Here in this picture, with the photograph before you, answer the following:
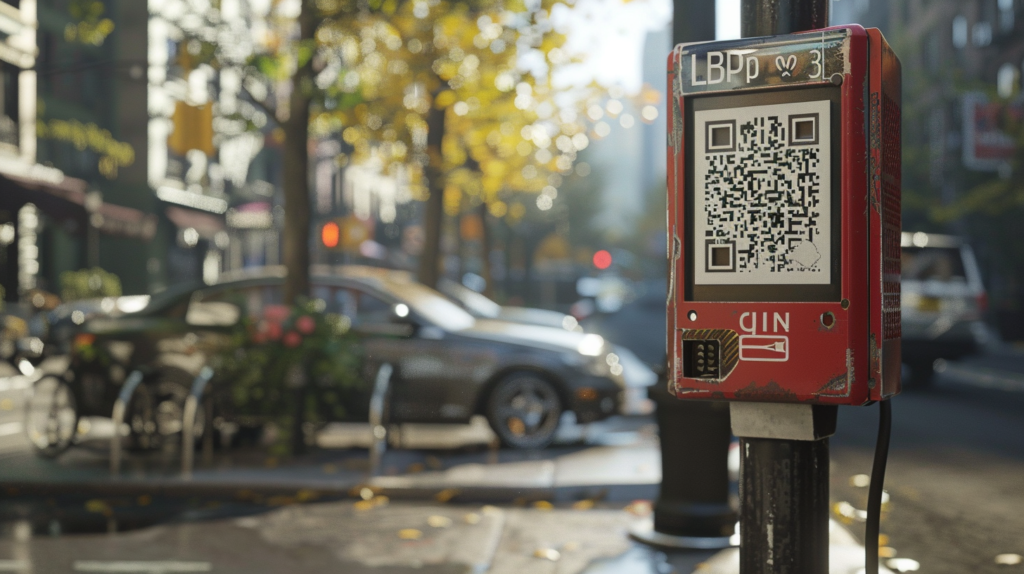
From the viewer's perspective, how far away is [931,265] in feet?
45.3

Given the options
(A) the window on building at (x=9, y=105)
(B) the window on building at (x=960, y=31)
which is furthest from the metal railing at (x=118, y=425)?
(B) the window on building at (x=960, y=31)

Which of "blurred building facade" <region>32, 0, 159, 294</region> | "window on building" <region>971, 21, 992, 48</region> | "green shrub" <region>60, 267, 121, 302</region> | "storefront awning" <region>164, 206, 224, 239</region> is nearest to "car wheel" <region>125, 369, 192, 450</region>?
"green shrub" <region>60, 267, 121, 302</region>

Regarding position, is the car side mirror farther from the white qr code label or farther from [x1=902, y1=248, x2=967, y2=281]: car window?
[x1=902, y1=248, x2=967, y2=281]: car window

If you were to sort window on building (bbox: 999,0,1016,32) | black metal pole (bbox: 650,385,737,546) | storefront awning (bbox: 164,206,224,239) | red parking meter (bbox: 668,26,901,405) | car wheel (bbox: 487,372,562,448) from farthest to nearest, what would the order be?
window on building (bbox: 999,0,1016,32), storefront awning (bbox: 164,206,224,239), car wheel (bbox: 487,372,562,448), black metal pole (bbox: 650,385,737,546), red parking meter (bbox: 668,26,901,405)

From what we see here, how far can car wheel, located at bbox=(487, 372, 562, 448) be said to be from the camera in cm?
944

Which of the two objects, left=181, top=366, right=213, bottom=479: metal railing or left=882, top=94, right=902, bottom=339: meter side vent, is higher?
left=882, top=94, right=902, bottom=339: meter side vent

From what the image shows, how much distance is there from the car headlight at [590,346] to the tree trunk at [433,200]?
7002mm

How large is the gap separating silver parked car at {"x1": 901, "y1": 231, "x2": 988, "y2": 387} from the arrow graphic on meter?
38.5 ft

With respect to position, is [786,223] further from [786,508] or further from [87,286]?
[87,286]

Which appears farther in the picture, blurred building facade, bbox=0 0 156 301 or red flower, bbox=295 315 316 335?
blurred building facade, bbox=0 0 156 301

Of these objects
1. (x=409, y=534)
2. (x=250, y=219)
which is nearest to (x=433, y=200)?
(x=409, y=534)

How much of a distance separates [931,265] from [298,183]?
8257 millimetres

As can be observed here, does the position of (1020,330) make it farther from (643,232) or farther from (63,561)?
(643,232)

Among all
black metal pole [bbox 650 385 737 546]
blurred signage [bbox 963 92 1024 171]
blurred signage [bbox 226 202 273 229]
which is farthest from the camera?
blurred signage [bbox 226 202 273 229]
